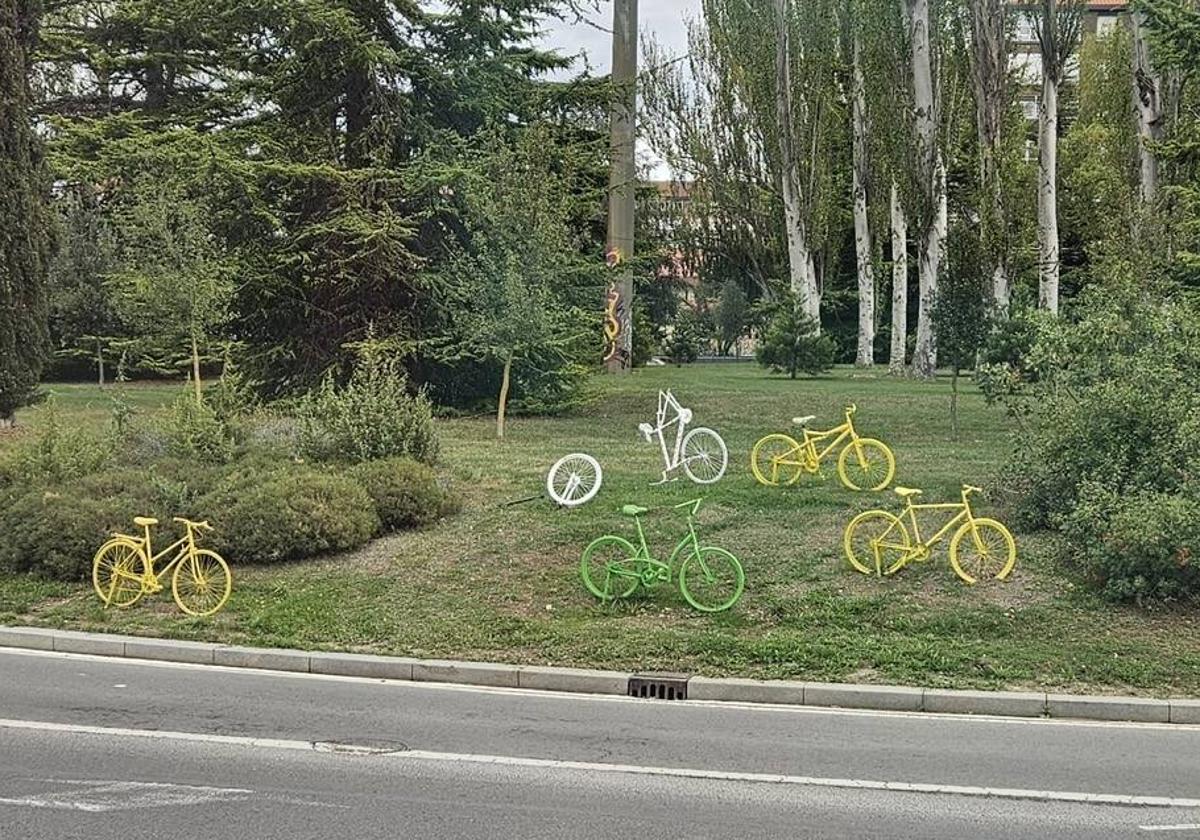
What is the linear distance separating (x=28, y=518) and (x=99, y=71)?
26.5 metres

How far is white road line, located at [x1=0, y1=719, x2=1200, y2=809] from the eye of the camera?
6.02 metres

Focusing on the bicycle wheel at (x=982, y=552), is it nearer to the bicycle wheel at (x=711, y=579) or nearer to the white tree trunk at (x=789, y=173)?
the bicycle wheel at (x=711, y=579)

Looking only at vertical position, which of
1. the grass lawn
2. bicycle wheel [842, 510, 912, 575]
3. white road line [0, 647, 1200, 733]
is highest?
bicycle wheel [842, 510, 912, 575]

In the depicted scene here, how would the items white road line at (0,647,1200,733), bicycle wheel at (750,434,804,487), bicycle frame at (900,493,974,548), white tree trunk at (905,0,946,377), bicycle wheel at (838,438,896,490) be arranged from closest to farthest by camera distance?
white road line at (0,647,1200,733)
bicycle frame at (900,493,974,548)
bicycle wheel at (838,438,896,490)
bicycle wheel at (750,434,804,487)
white tree trunk at (905,0,946,377)

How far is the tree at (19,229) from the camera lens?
18.1 metres

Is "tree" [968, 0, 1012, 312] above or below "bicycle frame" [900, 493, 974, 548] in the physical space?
above

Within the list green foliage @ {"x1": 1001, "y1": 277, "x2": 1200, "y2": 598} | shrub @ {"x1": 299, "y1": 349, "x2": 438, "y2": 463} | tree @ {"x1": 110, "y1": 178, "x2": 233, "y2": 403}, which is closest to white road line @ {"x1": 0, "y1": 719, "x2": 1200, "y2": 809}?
green foliage @ {"x1": 1001, "y1": 277, "x2": 1200, "y2": 598}

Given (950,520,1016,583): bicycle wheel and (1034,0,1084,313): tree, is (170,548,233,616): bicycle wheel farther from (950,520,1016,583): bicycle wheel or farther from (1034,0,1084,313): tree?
(1034,0,1084,313): tree

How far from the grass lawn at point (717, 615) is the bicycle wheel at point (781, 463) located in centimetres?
25

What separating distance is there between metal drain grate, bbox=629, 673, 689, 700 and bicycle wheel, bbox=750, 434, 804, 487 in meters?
5.87

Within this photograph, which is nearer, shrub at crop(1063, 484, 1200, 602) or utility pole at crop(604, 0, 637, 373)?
shrub at crop(1063, 484, 1200, 602)

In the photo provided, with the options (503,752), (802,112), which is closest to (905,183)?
(802,112)

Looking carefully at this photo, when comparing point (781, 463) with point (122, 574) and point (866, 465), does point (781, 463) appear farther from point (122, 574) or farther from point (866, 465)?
point (122, 574)

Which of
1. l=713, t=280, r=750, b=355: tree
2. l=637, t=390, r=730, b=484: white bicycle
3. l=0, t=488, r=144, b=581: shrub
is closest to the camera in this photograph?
l=0, t=488, r=144, b=581: shrub
